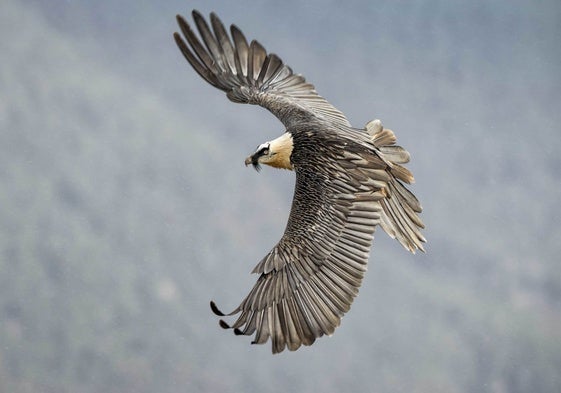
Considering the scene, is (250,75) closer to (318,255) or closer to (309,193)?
(309,193)

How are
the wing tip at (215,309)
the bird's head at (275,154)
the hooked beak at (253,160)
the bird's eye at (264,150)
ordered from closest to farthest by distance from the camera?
the wing tip at (215,309), the bird's head at (275,154), the bird's eye at (264,150), the hooked beak at (253,160)

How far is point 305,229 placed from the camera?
9.19 meters

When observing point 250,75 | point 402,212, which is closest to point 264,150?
point 250,75

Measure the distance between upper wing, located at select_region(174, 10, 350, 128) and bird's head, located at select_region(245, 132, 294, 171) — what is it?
36cm

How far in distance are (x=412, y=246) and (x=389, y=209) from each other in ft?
1.49

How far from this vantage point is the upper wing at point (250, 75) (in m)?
10.4

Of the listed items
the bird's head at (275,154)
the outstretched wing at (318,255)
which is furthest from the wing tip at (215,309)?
the bird's head at (275,154)

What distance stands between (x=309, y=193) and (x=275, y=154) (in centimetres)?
81

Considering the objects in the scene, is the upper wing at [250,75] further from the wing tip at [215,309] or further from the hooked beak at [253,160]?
the wing tip at [215,309]

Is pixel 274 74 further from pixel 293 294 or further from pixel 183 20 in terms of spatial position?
pixel 293 294

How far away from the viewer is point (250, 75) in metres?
11.0

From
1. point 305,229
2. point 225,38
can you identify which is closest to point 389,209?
point 305,229

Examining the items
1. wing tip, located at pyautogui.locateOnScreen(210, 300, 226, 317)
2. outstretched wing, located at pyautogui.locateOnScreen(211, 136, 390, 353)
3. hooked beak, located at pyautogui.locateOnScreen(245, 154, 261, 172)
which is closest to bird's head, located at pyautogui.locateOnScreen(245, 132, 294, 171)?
hooked beak, located at pyautogui.locateOnScreen(245, 154, 261, 172)

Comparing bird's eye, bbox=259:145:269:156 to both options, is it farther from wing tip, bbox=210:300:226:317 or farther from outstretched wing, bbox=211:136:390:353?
wing tip, bbox=210:300:226:317
